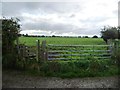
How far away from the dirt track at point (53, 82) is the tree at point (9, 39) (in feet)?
3.63

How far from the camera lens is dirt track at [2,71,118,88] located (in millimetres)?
7352

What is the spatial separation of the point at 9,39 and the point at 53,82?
3750 mm

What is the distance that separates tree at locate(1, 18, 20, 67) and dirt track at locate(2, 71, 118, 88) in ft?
3.63

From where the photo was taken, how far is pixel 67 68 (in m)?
9.27

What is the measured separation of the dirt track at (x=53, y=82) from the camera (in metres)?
7.35

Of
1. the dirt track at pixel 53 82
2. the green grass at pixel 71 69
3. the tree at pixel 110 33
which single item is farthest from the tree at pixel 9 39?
the tree at pixel 110 33

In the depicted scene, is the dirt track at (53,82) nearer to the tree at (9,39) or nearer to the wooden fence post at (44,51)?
the tree at (9,39)

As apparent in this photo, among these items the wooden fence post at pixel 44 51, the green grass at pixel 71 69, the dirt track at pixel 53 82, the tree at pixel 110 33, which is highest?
the tree at pixel 110 33

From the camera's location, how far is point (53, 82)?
7.80 metres

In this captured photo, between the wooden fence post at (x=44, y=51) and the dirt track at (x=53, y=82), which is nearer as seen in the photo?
the dirt track at (x=53, y=82)

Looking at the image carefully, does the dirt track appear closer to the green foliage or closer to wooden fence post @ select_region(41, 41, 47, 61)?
wooden fence post @ select_region(41, 41, 47, 61)

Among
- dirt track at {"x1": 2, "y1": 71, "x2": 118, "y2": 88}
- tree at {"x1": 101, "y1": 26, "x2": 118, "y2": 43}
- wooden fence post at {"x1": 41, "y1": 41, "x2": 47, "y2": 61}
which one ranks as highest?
tree at {"x1": 101, "y1": 26, "x2": 118, "y2": 43}

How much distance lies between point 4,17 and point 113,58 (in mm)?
5587

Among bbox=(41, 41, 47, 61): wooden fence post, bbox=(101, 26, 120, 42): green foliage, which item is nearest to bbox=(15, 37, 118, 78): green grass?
bbox=(41, 41, 47, 61): wooden fence post
